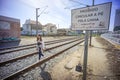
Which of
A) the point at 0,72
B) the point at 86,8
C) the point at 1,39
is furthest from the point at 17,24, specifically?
the point at 86,8

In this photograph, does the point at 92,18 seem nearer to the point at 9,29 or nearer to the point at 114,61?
the point at 114,61

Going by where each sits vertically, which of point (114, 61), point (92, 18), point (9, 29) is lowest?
point (114, 61)

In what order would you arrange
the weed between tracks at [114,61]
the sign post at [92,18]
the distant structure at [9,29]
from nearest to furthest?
the sign post at [92,18]
the weed between tracks at [114,61]
the distant structure at [9,29]

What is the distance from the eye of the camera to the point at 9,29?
2022cm

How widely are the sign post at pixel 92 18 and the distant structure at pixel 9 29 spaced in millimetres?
18753

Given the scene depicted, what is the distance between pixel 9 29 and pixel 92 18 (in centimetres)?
2137

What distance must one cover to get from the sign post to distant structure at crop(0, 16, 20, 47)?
1875cm

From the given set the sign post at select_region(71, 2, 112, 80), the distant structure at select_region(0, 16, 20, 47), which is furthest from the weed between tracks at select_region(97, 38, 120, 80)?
the distant structure at select_region(0, 16, 20, 47)

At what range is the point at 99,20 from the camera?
265cm

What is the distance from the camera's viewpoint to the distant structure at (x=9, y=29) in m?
18.7

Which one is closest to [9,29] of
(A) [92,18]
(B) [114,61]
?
(B) [114,61]

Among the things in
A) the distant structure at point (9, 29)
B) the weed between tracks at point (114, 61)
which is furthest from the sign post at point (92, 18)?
the distant structure at point (9, 29)

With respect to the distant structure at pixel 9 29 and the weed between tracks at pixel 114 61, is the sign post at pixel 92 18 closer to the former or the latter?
the weed between tracks at pixel 114 61

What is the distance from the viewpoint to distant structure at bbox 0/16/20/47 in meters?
18.7
